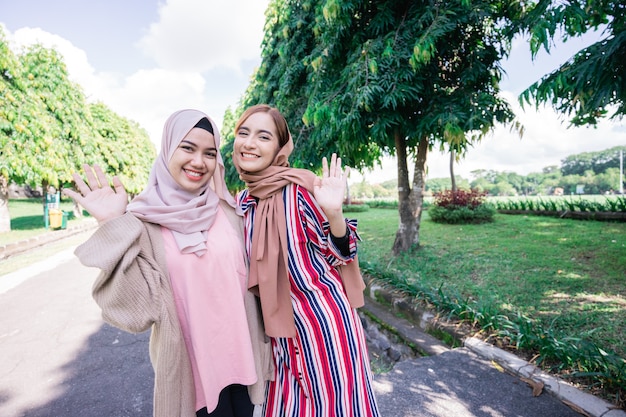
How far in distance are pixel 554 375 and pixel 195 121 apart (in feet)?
9.80

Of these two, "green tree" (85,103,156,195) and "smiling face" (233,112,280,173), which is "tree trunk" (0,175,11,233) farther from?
"smiling face" (233,112,280,173)

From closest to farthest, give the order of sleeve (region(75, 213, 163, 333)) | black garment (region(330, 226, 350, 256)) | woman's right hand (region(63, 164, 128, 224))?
sleeve (region(75, 213, 163, 333))
woman's right hand (region(63, 164, 128, 224))
black garment (region(330, 226, 350, 256))

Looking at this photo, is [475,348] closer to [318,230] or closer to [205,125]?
[318,230]

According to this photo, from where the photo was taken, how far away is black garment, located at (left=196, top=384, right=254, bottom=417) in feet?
4.75

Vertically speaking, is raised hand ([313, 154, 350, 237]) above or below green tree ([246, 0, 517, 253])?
below

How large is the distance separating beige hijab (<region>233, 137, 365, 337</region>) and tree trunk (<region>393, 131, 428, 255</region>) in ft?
14.6

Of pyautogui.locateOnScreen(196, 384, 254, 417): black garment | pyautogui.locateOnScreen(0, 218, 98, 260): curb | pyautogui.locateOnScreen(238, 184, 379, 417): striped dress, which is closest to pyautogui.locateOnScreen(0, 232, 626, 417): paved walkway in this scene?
pyautogui.locateOnScreen(238, 184, 379, 417): striped dress

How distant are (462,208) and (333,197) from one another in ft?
29.8

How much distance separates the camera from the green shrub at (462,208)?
942 cm

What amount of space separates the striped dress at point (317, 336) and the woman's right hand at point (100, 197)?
0.58 m

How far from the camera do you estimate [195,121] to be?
148 centimetres

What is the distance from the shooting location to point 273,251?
1.43 meters

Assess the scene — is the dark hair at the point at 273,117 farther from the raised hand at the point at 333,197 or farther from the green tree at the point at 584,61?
the green tree at the point at 584,61

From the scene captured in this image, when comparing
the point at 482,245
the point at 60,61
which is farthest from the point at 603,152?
the point at 60,61
